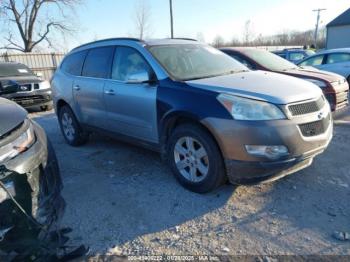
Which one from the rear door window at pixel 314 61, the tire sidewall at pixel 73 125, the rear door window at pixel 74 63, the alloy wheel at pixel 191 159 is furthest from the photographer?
the rear door window at pixel 314 61

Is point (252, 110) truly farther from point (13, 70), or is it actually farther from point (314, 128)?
point (13, 70)

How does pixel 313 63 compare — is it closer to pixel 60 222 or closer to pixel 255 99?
pixel 255 99

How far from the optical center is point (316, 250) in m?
2.69

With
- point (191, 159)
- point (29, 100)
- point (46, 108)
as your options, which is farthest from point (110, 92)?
point (46, 108)

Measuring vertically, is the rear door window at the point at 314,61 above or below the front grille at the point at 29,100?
above

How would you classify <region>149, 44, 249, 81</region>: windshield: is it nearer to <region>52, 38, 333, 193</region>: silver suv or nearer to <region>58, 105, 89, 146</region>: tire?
<region>52, 38, 333, 193</region>: silver suv

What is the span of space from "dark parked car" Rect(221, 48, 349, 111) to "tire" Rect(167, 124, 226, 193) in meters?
4.06

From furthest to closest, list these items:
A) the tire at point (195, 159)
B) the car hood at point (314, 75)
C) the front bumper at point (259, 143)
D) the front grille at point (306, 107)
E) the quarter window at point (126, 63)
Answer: the car hood at point (314, 75)
the quarter window at point (126, 63)
the tire at point (195, 159)
the front grille at point (306, 107)
the front bumper at point (259, 143)

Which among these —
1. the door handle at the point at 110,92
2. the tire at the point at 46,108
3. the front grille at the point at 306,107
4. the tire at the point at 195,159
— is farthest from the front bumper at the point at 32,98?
the front grille at the point at 306,107

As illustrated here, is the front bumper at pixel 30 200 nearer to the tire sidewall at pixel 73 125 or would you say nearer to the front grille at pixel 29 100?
the tire sidewall at pixel 73 125

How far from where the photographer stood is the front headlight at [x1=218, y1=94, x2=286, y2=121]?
3184 millimetres

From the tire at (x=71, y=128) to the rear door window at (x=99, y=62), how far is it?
3.17 feet

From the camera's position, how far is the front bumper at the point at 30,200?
2.40 metres

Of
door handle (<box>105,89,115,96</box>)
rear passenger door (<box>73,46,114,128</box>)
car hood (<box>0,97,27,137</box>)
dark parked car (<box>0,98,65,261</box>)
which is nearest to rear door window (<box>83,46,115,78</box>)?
rear passenger door (<box>73,46,114,128</box>)
